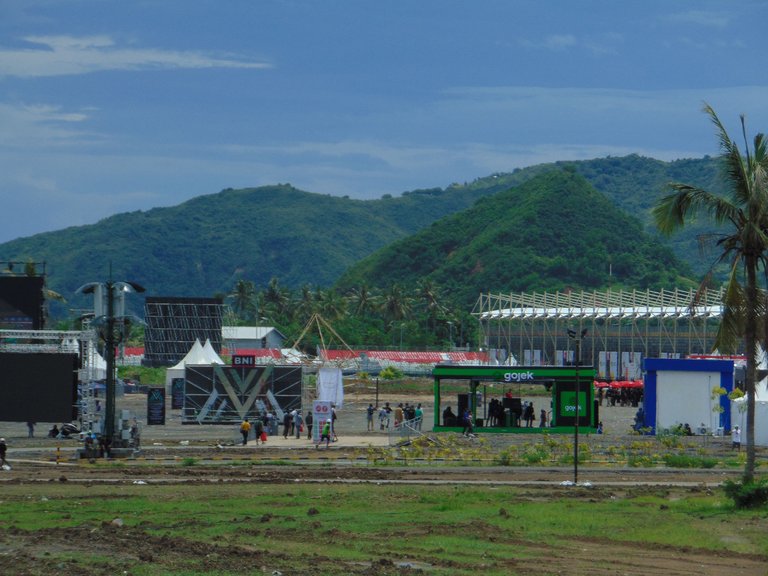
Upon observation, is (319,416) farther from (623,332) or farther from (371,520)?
(623,332)

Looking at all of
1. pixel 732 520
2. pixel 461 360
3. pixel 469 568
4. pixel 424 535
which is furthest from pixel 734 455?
pixel 461 360

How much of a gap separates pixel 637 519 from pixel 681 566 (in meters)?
5.96

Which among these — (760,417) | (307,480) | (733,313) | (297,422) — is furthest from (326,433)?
(733,313)

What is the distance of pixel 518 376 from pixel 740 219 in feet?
96.2

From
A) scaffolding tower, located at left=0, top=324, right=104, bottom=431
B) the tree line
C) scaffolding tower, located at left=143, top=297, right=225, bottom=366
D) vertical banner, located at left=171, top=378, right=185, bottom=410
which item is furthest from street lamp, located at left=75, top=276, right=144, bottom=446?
the tree line

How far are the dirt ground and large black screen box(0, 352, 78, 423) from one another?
148 centimetres

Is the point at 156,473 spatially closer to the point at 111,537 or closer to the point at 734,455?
the point at 111,537

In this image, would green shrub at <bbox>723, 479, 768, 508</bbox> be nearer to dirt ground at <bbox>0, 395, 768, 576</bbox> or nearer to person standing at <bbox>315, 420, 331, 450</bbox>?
dirt ground at <bbox>0, 395, 768, 576</bbox>

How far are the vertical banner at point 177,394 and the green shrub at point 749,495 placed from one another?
4811cm

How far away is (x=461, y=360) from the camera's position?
12038cm

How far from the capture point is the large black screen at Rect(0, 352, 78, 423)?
5694 cm

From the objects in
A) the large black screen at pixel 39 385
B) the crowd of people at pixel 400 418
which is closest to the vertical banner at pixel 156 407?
the large black screen at pixel 39 385

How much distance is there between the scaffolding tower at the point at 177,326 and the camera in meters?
133

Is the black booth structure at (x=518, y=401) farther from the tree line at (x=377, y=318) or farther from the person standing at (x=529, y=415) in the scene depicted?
the tree line at (x=377, y=318)
